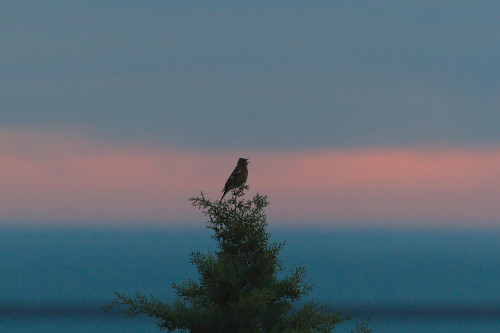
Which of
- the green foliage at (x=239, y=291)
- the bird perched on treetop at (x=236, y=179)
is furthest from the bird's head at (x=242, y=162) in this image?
the green foliage at (x=239, y=291)

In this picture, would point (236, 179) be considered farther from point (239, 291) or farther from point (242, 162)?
point (239, 291)

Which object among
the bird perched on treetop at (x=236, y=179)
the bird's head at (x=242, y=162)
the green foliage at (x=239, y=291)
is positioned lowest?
the green foliage at (x=239, y=291)

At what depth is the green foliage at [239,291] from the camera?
52.2ft

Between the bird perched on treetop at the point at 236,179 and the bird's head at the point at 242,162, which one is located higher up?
the bird's head at the point at 242,162

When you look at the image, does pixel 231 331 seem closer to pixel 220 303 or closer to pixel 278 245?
pixel 220 303

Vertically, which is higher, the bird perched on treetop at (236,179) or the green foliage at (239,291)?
the bird perched on treetop at (236,179)

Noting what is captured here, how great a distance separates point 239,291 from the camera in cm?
1602

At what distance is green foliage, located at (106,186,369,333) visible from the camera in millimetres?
15906

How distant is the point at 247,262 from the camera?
16.5 meters

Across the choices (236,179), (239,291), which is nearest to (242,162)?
(236,179)

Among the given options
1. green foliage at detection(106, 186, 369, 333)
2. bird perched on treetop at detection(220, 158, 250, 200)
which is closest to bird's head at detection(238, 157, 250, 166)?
bird perched on treetop at detection(220, 158, 250, 200)

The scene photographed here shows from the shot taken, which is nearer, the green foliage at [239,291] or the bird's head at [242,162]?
the green foliage at [239,291]

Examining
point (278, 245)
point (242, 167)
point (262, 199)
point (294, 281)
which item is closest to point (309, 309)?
point (294, 281)

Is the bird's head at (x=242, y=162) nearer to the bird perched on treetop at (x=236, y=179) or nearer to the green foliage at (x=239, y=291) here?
the bird perched on treetop at (x=236, y=179)
